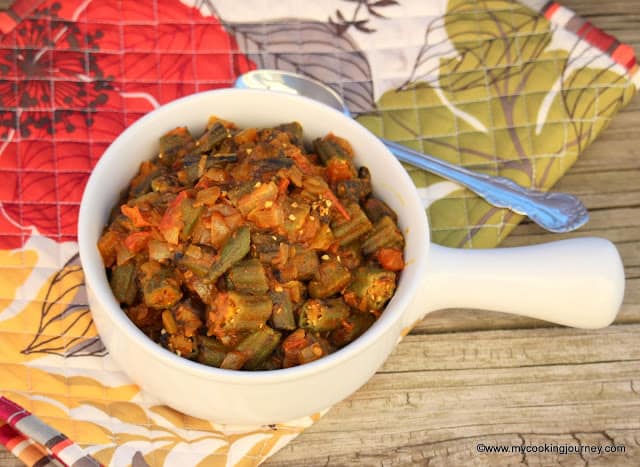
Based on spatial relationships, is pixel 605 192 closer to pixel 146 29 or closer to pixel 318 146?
pixel 318 146

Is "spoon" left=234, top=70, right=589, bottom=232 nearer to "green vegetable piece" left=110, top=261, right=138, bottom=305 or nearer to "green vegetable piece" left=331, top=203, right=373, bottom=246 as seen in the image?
"green vegetable piece" left=331, top=203, right=373, bottom=246

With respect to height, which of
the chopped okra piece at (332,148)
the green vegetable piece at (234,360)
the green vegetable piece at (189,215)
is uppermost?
the chopped okra piece at (332,148)

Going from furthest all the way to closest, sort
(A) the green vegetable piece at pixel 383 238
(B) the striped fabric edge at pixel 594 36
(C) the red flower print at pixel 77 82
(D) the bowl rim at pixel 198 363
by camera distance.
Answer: (B) the striped fabric edge at pixel 594 36
(C) the red flower print at pixel 77 82
(A) the green vegetable piece at pixel 383 238
(D) the bowl rim at pixel 198 363

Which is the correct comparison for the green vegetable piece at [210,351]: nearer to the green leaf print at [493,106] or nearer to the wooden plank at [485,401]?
the wooden plank at [485,401]

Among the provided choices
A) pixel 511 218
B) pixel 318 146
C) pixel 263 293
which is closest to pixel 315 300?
pixel 263 293

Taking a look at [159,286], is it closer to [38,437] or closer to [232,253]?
[232,253]

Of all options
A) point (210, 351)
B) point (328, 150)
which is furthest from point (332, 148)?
point (210, 351)

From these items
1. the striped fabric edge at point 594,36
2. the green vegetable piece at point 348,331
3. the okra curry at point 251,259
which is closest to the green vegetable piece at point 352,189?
the okra curry at point 251,259
